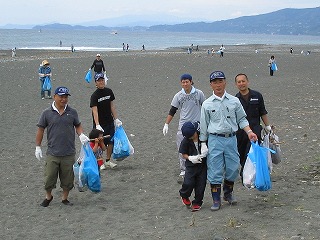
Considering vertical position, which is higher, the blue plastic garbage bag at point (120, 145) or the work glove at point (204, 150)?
the work glove at point (204, 150)

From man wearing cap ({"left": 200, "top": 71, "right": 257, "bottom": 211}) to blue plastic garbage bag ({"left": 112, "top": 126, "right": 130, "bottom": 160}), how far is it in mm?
2458

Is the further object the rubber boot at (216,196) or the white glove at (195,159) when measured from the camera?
the rubber boot at (216,196)

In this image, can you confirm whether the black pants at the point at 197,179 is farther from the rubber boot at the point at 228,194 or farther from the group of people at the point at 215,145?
the rubber boot at the point at 228,194

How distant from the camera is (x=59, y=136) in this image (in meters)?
6.54

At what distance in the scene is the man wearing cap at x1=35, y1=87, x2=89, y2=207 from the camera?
6508 mm

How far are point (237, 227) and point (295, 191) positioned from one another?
1.76m

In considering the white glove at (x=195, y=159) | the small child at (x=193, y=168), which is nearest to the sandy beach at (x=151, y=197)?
the small child at (x=193, y=168)

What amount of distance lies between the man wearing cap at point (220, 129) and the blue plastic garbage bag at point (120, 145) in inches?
96.8

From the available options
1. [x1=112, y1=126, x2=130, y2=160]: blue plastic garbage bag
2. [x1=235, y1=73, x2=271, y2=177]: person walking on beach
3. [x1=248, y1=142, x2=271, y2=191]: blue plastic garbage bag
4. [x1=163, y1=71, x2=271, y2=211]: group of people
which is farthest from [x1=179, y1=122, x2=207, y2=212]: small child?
[x1=112, y1=126, x2=130, y2=160]: blue plastic garbage bag

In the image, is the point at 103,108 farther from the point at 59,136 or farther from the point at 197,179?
the point at 197,179

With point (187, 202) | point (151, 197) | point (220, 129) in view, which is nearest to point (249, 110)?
point (220, 129)

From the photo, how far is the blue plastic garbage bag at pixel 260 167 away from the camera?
6.00m

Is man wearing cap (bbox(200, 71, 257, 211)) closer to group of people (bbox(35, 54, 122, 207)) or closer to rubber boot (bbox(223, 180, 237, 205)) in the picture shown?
rubber boot (bbox(223, 180, 237, 205))

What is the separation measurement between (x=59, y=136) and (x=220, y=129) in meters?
2.27
